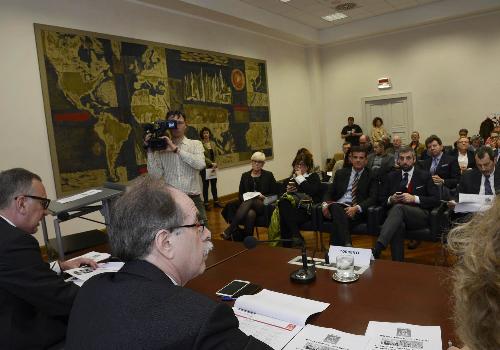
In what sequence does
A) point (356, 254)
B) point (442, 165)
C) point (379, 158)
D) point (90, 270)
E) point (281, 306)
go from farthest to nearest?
point (379, 158)
point (442, 165)
point (90, 270)
point (356, 254)
point (281, 306)

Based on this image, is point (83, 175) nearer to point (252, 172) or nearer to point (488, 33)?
A: point (252, 172)

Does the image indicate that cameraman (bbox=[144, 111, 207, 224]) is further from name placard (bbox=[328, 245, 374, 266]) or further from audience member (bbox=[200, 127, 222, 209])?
audience member (bbox=[200, 127, 222, 209])

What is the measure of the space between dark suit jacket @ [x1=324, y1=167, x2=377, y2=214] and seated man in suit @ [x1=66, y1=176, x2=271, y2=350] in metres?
3.01

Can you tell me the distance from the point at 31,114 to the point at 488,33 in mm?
9253

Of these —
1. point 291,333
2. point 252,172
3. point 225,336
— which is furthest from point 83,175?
point 225,336

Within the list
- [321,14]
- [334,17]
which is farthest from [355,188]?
[334,17]

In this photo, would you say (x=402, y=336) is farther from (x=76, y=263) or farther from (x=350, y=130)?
(x=350, y=130)

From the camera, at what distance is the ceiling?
26.6 ft

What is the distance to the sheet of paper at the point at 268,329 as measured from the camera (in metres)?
1.35

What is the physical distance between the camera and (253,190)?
190 inches

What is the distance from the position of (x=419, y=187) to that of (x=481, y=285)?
3.59 meters

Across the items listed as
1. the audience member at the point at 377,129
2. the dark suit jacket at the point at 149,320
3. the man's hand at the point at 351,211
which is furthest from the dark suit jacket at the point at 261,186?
the audience member at the point at 377,129

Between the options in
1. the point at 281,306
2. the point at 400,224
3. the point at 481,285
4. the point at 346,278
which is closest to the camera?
the point at 481,285

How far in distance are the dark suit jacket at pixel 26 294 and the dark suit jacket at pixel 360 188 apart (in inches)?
117
